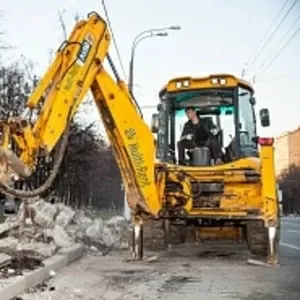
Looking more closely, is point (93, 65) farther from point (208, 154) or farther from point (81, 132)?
point (81, 132)

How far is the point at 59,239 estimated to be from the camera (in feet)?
40.2

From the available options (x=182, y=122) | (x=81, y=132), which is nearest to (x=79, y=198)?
(x=81, y=132)

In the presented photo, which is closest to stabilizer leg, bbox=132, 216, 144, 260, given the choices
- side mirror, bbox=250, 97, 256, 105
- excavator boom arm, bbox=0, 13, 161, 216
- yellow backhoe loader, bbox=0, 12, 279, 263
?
yellow backhoe loader, bbox=0, 12, 279, 263

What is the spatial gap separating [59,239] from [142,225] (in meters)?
1.71

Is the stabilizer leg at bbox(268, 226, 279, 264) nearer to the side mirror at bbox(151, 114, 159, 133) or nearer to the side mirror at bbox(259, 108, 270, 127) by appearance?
the side mirror at bbox(259, 108, 270, 127)

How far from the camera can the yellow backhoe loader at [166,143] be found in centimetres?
902

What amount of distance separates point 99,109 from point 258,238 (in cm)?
373

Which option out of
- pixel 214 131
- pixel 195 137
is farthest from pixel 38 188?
pixel 214 131

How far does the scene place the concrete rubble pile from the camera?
37.9 feet

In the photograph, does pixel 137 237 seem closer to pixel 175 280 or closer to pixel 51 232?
pixel 51 232

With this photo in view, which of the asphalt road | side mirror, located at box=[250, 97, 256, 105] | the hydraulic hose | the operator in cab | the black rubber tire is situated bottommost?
the asphalt road

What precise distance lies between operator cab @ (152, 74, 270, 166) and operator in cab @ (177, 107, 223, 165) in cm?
8

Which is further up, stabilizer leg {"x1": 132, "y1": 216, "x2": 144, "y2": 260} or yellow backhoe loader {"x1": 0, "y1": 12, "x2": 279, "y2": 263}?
yellow backhoe loader {"x1": 0, "y1": 12, "x2": 279, "y2": 263}

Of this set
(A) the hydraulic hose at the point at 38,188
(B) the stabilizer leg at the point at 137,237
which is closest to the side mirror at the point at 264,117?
(B) the stabilizer leg at the point at 137,237
